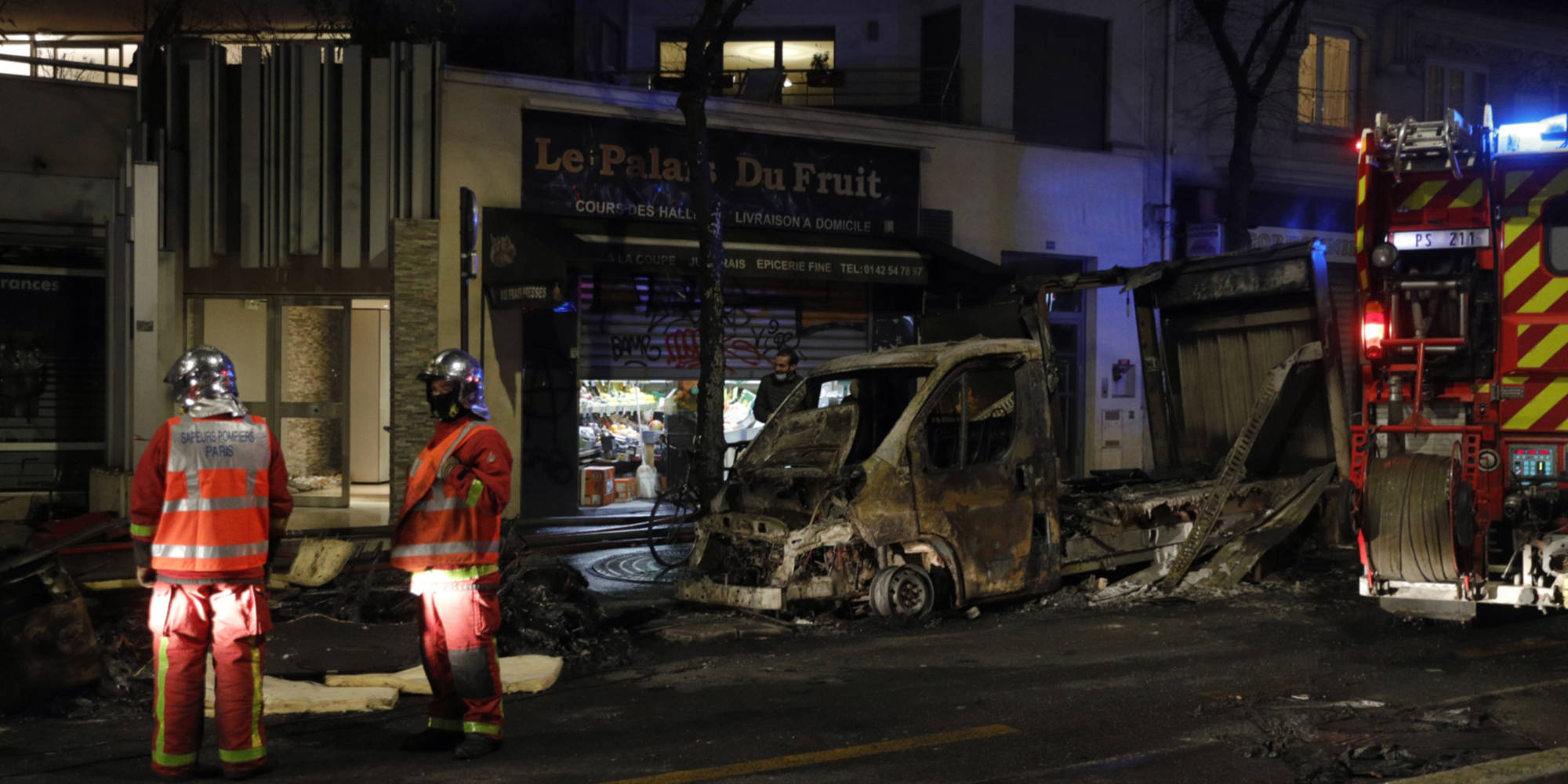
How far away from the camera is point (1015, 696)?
253 inches

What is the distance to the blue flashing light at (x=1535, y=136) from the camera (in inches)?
293

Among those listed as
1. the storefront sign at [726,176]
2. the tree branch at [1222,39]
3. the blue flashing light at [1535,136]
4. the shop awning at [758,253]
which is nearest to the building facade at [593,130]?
the storefront sign at [726,176]

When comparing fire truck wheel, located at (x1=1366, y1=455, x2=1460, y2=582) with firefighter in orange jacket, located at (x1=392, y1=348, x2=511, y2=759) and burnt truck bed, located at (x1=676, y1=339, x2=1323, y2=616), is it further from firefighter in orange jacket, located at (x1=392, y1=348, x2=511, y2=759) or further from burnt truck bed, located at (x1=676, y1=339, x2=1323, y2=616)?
firefighter in orange jacket, located at (x1=392, y1=348, x2=511, y2=759)

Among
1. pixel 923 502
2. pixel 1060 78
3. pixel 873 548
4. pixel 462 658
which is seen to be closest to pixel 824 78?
pixel 1060 78

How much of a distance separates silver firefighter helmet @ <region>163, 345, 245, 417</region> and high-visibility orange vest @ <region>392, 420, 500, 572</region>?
2.58ft

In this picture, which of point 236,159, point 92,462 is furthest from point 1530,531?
point 92,462

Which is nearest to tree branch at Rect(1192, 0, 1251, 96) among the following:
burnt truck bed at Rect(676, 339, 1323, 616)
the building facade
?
the building facade

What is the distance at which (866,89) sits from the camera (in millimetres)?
19062

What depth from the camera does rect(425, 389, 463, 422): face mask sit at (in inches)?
225

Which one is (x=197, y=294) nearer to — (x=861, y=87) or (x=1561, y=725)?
(x=861, y=87)

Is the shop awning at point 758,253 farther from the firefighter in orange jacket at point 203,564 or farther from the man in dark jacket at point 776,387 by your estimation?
the firefighter in orange jacket at point 203,564

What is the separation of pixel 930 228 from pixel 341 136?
7.67 metres

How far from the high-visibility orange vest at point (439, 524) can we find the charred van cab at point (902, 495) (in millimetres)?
2920

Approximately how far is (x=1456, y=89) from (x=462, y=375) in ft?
69.3
